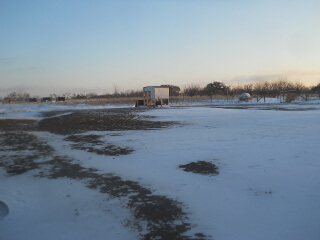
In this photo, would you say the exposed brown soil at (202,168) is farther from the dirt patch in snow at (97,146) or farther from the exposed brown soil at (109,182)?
the dirt patch in snow at (97,146)

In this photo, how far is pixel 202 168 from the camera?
644 centimetres

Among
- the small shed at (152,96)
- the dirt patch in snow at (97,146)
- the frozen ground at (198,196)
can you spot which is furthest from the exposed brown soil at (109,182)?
the small shed at (152,96)

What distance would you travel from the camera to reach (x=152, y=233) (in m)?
3.52

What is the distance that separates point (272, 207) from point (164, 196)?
5.84 feet

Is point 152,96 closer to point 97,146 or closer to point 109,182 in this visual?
point 97,146

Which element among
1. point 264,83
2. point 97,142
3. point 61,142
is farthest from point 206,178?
point 264,83

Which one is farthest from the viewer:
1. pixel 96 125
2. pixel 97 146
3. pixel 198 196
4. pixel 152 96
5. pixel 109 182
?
pixel 152 96

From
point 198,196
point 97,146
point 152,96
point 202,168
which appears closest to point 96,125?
point 97,146

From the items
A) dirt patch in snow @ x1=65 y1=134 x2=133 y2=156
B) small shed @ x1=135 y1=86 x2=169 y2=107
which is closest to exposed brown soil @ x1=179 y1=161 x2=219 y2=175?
dirt patch in snow @ x1=65 y1=134 x2=133 y2=156

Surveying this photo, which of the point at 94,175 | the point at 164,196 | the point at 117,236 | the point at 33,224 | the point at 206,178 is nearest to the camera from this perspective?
the point at 117,236

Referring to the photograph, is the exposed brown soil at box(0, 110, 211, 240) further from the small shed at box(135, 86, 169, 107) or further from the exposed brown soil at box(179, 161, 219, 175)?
the small shed at box(135, 86, 169, 107)

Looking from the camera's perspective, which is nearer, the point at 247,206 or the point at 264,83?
the point at 247,206

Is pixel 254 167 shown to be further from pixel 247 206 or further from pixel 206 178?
pixel 247 206

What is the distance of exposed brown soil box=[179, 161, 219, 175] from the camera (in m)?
6.12
